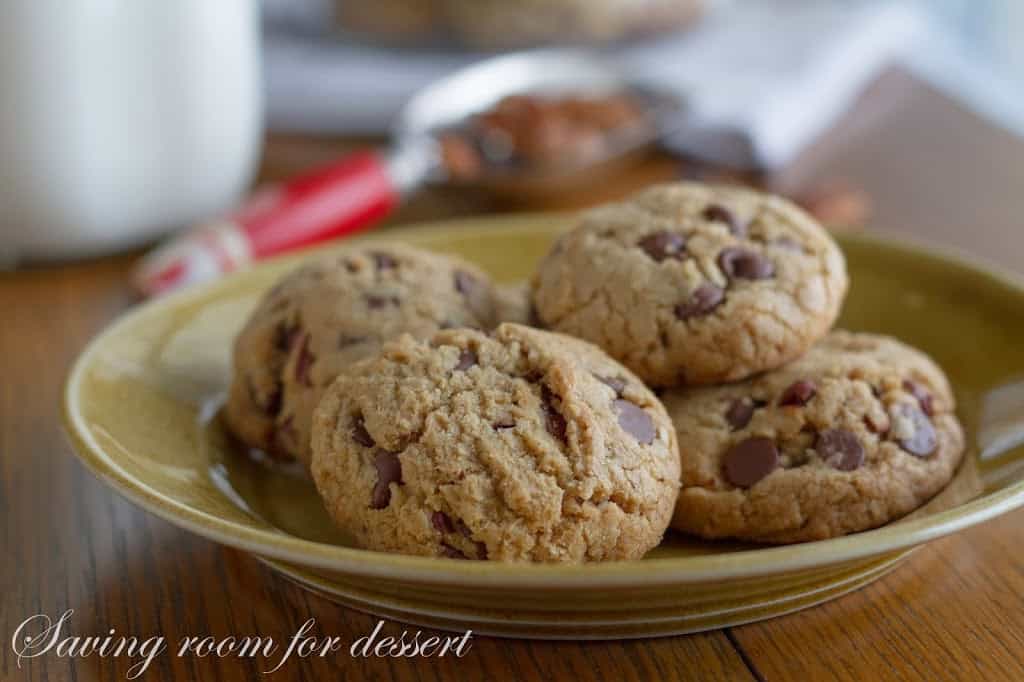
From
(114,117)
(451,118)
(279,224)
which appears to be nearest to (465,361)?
(279,224)

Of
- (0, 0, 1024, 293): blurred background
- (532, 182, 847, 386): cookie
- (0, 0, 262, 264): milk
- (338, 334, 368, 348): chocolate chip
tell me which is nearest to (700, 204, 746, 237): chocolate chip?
(532, 182, 847, 386): cookie

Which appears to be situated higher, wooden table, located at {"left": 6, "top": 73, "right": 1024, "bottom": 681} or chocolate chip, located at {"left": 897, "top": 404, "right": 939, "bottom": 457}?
chocolate chip, located at {"left": 897, "top": 404, "right": 939, "bottom": 457}

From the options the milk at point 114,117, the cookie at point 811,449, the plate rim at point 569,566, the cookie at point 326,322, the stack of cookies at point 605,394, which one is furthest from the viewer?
the milk at point 114,117

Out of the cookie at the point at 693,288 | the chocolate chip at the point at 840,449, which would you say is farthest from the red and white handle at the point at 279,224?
the chocolate chip at the point at 840,449

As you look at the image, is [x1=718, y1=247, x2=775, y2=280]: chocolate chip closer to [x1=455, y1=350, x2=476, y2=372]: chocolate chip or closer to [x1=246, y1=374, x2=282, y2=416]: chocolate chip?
[x1=455, y1=350, x2=476, y2=372]: chocolate chip

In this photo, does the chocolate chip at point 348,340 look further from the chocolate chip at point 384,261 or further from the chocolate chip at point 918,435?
the chocolate chip at point 918,435
